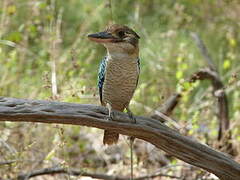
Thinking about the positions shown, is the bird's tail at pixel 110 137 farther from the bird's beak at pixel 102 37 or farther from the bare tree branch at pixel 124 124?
the bird's beak at pixel 102 37

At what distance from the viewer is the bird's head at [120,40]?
10.6 ft

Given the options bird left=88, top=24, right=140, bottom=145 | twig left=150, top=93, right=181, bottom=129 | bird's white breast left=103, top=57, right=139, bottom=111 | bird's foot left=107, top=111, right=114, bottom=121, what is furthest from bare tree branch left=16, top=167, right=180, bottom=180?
bird's foot left=107, top=111, right=114, bottom=121

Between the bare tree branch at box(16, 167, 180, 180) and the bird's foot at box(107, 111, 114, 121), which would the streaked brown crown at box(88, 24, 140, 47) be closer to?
the bird's foot at box(107, 111, 114, 121)

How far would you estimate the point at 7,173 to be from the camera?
164 inches

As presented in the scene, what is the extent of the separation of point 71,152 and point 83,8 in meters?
3.35

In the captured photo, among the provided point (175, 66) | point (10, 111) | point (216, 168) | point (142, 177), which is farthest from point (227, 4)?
point (10, 111)

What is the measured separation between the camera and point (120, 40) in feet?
10.7

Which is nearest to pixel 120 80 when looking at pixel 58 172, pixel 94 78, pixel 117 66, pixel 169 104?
pixel 117 66

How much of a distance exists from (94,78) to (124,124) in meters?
3.80

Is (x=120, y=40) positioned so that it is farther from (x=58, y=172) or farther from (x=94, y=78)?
(x=94, y=78)

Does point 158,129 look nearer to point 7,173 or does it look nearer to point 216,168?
point 216,168

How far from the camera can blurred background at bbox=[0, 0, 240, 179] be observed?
13.9 ft

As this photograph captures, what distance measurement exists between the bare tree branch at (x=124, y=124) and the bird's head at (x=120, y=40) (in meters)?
0.42

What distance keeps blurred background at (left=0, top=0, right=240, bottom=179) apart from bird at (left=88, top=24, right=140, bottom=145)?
0.93ft
